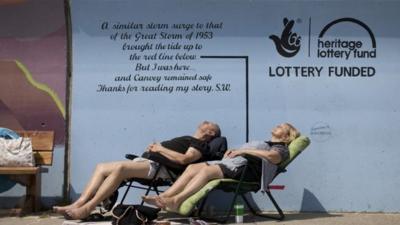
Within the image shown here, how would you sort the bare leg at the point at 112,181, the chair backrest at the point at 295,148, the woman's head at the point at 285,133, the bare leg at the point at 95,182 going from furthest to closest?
1. the woman's head at the point at 285,133
2. the chair backrest at the point at 295,148
3. the bare leg at the point at 95,182
4. the bare leg at the point at 112,181

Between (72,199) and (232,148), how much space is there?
1977 millimetres

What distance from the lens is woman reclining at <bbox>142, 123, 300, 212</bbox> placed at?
6.50 m

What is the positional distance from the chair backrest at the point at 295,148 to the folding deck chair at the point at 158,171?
2.37ft

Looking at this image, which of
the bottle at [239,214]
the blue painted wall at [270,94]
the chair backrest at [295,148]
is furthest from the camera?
the blue painted wall at [270,94]

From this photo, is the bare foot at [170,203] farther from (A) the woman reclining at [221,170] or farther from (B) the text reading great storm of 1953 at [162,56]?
(B) the text reading great storm of 1953 at [162,56]

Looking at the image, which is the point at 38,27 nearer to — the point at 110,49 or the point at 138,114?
the point at 110,49

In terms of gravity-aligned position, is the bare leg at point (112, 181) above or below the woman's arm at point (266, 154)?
below

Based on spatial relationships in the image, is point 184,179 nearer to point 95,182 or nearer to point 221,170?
point 221,170

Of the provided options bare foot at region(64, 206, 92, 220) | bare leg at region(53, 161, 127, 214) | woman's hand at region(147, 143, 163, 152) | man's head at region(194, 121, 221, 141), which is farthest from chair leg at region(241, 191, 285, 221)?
bare foot at region(64, 206, 92, 220)

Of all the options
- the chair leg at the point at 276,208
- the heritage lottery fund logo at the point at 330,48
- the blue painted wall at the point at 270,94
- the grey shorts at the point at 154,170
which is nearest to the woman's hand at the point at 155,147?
the grey shorts at the point at 154,170

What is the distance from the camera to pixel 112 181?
6727 millimetres

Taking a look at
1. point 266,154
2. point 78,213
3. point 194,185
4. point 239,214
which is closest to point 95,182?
point 78,213

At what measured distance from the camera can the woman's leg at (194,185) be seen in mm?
6467

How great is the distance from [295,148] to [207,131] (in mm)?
1034
